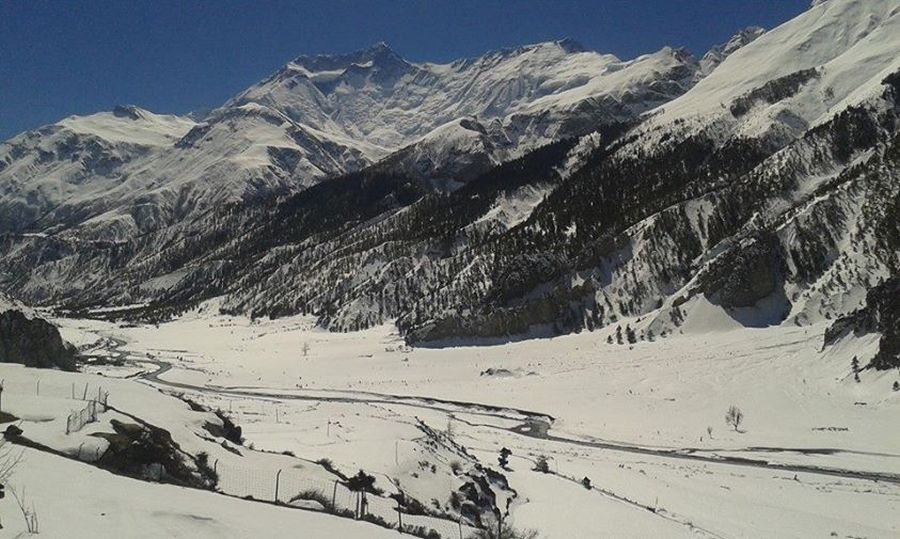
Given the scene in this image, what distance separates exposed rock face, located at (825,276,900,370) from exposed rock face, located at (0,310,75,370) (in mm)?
62701

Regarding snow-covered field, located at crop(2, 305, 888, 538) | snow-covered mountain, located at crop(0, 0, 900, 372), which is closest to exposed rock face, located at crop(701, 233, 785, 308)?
snow-covered mountain, located at crop(0, 0, 900, 372)

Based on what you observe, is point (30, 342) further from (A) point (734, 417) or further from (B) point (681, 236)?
(B) point (681, 236)

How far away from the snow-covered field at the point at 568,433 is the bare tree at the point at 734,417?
67 cm

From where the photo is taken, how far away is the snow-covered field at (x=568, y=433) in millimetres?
18031

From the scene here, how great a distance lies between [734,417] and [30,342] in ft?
174

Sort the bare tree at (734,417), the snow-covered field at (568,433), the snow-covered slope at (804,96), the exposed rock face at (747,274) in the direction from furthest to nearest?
the snow-covered slope at (804,96) < the exposed rock face at (747,274) < the bare tree at (734,417) < the snow-covered field at (568,433)

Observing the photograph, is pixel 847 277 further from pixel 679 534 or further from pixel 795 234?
pixel 679 534

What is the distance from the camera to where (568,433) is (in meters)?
52.2

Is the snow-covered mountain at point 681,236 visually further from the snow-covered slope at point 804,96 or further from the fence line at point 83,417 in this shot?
the fence line at point 83,417

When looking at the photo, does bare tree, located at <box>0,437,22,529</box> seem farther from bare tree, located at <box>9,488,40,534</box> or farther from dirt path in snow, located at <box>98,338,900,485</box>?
dirt path in snow, located at <box>98,338,900,485</box>

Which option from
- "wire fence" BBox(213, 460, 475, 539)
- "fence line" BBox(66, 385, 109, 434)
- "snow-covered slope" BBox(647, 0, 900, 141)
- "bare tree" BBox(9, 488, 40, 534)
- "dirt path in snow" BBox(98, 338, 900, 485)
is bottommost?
"dirt path in snow" BBox(98, 338, 900, 485)

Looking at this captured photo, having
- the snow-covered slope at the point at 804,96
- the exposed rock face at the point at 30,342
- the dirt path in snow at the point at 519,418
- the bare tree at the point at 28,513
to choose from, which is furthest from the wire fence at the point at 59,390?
the snow-covered slope at the point at 804,96

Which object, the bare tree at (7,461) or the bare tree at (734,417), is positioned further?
the bare tree at (734,417)

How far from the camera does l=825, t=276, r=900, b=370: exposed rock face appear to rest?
4819 centimetres
